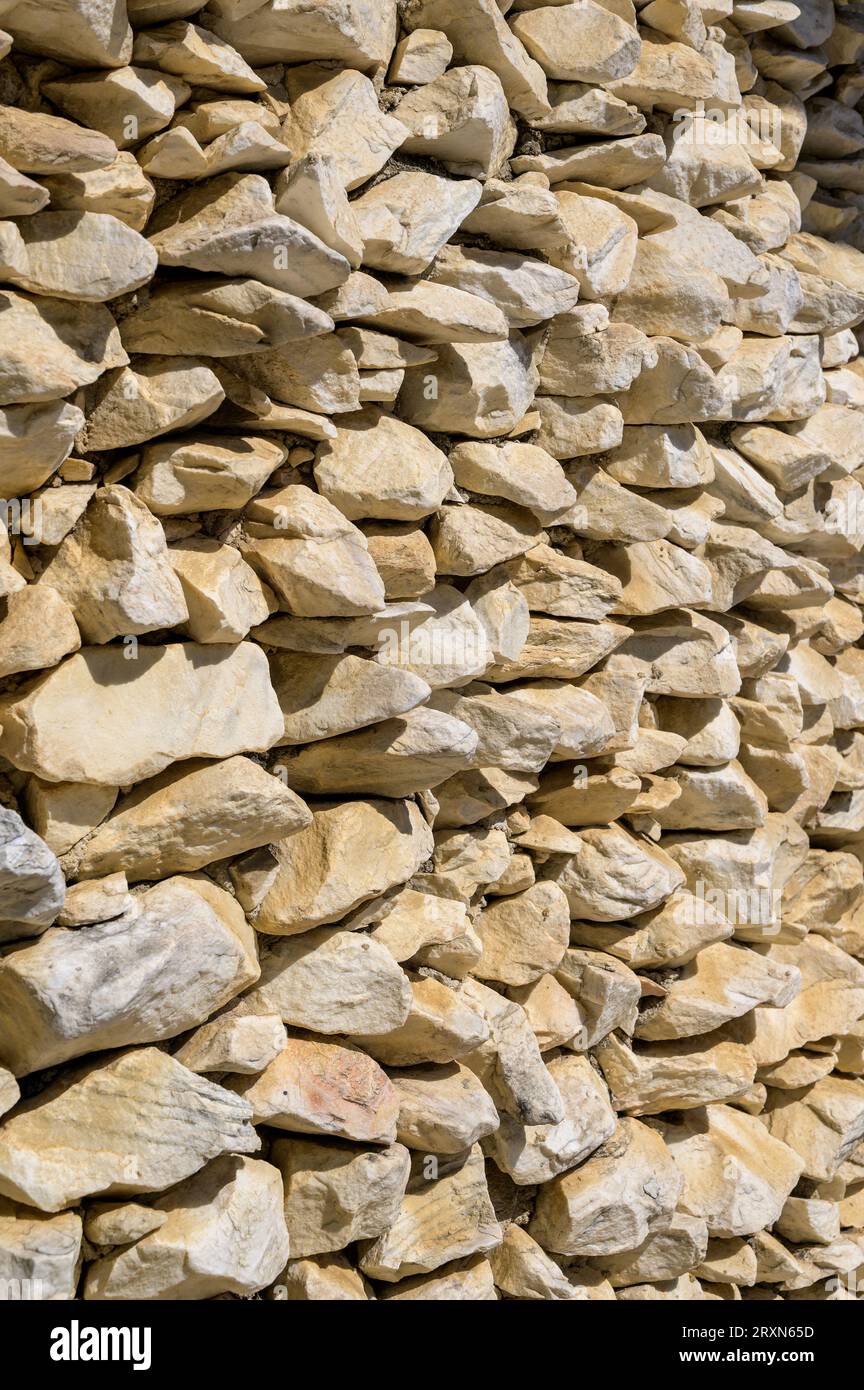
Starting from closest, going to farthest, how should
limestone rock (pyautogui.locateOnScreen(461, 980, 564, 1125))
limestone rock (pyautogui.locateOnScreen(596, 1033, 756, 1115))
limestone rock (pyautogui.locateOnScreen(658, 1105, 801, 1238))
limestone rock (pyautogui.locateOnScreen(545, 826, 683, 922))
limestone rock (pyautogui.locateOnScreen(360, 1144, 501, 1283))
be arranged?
limestone rock (pyautogui.locateOnScreen(360, 1144, 501, 1283)) → limestone rock (pyautogui.locateOnScreen(461, 980, 564, 1125)) → limestone rock (pyautogui.locateOnScreen(545, 826, 683, 922)) → limestone rock (pyautogui.locateOnScreen(596, 1033, 756, 1115)) → limestone rock (pyautogui.locateOnScreen(658, 1105, 801, 1238))

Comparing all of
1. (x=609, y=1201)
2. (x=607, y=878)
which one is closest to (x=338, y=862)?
(x=607, y=878)

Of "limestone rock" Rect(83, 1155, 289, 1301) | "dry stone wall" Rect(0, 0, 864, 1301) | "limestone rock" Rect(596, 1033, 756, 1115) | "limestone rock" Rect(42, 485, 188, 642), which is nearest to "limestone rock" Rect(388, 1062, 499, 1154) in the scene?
"dry stone wall" Rect(0, 0, 864, 1301)

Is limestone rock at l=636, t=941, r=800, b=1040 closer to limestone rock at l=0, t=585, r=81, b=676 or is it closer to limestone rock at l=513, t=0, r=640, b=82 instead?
limestone rock at l=0, t=585, r=81, b=676

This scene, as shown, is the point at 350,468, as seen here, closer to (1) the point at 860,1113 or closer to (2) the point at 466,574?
(2) the point at 466,574

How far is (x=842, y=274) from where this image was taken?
4285 millimetres

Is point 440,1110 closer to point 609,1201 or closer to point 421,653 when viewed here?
point 609,1201

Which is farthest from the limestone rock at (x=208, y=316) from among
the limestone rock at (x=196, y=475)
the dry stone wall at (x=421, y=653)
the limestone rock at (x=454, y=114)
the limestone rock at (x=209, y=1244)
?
the limestone rock at (x=209, y=1244)

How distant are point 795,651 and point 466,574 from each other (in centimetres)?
154

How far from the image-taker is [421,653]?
2.83 metres

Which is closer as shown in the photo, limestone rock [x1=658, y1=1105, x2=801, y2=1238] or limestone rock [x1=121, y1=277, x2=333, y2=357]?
limestone rock [x1=121, y1=277, x2=333, y2=357]

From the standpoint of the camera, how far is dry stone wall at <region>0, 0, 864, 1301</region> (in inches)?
88.8

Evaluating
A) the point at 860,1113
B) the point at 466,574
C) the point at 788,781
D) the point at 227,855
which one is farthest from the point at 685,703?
the point at 227,855

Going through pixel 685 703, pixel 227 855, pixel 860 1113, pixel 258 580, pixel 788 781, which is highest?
pixel 258 580

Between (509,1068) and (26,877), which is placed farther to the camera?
(509,1068)
